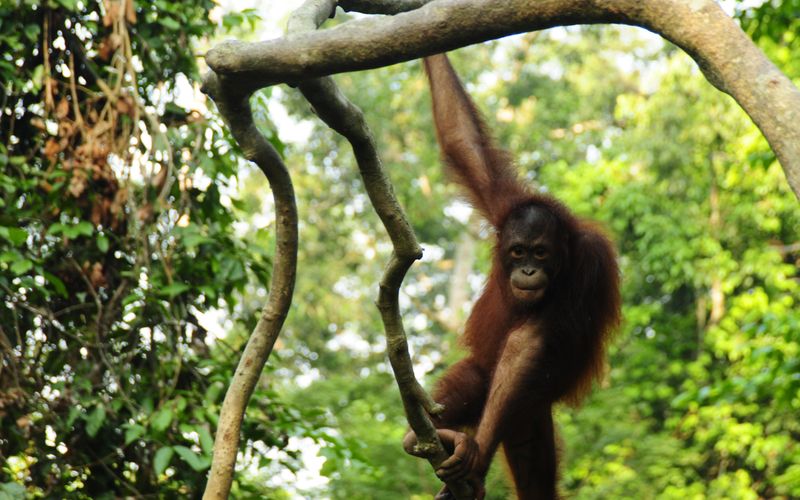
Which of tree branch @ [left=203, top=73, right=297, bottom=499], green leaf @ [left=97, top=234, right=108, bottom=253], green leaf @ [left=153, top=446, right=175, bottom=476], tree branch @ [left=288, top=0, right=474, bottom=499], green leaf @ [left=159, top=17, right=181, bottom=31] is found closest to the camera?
tree branch @ [left=288, top=0, right=474, bottom=499]

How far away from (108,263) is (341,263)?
46.1 ft

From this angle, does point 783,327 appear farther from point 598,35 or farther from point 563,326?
point 598,35

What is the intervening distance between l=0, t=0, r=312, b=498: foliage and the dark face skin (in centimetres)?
128

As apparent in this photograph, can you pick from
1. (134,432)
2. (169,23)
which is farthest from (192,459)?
(169,23)

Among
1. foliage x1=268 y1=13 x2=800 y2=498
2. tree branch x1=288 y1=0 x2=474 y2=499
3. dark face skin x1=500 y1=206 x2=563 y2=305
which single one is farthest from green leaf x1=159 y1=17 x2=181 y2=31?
foliage x1=268 y1=13 x2=800 y2=498

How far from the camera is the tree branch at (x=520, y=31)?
2.18 meters

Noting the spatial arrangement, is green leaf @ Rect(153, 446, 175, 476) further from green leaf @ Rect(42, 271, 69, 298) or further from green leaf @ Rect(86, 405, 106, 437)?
green leaf @ Rect(42, 271, 69, 298)

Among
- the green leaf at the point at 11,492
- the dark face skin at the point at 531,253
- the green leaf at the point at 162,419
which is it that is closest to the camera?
the green leaf at the point at 11,492

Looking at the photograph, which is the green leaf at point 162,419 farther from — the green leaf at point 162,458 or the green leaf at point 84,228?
the green leaf at point 84,228

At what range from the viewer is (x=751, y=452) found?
13.6 m

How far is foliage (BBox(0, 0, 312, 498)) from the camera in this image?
175 inches

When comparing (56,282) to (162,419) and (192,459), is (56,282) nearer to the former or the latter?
(162,419)

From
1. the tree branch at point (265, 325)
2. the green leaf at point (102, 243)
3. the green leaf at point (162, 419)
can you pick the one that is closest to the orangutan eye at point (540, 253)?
the tree branch at point (265, 325)

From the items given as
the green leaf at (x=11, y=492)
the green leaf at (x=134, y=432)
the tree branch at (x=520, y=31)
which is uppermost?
→ the green leaf at (x=134, y=432)
